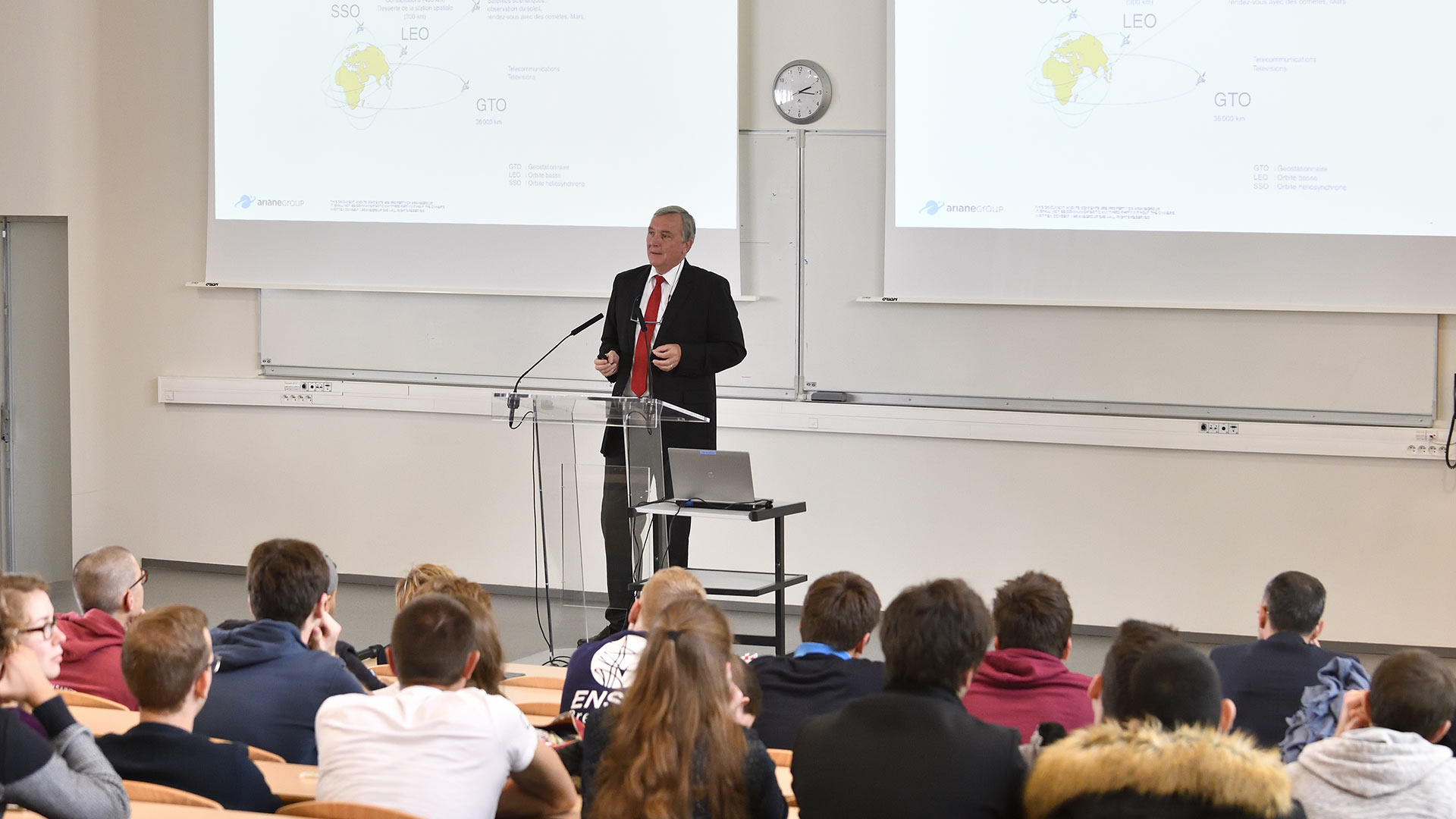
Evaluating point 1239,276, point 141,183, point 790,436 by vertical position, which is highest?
point 141,183

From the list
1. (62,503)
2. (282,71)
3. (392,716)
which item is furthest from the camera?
(62,503)

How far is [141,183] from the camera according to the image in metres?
6.90

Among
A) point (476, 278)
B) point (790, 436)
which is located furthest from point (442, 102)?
point (790, 436)

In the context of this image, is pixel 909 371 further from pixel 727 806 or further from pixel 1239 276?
pixel 727 806

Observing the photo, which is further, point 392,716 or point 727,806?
point 392,716

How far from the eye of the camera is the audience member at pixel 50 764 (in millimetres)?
1831

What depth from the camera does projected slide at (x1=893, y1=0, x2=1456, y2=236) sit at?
17.1 feet

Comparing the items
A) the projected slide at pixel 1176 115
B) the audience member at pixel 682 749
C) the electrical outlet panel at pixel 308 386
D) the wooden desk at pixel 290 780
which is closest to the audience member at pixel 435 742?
the wooden desk at pixel 290 780

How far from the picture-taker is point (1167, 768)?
5.55 feet

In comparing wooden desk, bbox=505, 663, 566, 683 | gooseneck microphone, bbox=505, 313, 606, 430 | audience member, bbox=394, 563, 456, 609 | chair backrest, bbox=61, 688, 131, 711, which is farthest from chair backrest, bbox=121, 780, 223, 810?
gooseneck microphone, bbox=505, 313, 606, 430

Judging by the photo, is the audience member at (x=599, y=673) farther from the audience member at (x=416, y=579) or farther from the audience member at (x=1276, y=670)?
the audience member at (x=1276, y=670)

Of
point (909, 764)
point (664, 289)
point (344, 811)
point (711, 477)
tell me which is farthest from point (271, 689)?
point (664, 289)

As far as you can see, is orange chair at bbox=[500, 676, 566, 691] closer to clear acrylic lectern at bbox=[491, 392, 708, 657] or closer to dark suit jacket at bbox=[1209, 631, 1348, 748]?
clear acrylic lectern at bbox=[491, 392, 708, 657]

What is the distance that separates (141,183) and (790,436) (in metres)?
3.70
